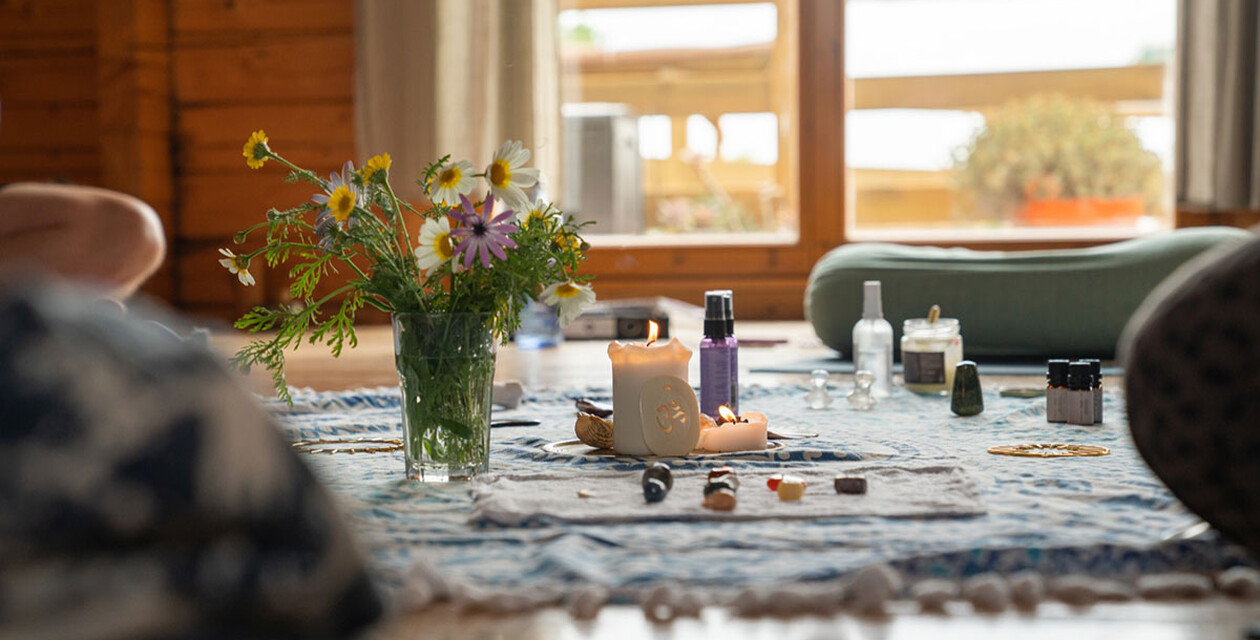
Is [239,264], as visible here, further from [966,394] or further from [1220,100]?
[1220,100]

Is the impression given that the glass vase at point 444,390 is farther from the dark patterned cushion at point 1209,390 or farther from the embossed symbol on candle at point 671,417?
the dark patterned cushion at point 1209,390

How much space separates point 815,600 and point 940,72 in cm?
320

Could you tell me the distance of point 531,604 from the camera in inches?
31.0

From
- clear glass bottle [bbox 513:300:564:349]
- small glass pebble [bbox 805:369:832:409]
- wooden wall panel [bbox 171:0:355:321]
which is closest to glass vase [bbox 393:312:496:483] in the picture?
small glass pebble [bbox 805:369:832:409]

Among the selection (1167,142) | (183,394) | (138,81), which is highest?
(138,81)

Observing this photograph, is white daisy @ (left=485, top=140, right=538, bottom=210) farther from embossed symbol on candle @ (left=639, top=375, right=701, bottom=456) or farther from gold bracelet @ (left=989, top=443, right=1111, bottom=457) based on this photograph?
gold bracelet @ (left=989, top=443, right=1111, bottom=457)

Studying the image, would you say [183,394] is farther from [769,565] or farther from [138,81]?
[138,81]

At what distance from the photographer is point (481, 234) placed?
1131 millimetres

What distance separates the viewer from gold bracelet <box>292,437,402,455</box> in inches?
54.9

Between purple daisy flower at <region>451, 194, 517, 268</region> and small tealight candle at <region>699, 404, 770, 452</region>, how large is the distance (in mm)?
338

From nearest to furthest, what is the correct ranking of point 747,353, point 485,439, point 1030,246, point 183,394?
point 183,394
point 485,439
point 747,353
point 1030,246

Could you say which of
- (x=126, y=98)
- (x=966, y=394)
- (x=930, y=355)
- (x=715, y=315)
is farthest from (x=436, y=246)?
(x=126, y=98)

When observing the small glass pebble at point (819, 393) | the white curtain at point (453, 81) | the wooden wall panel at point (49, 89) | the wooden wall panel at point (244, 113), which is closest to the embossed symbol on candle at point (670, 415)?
the small glass pebble at point (819, 393)

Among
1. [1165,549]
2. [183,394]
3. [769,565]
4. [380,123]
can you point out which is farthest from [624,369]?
[380,123]
